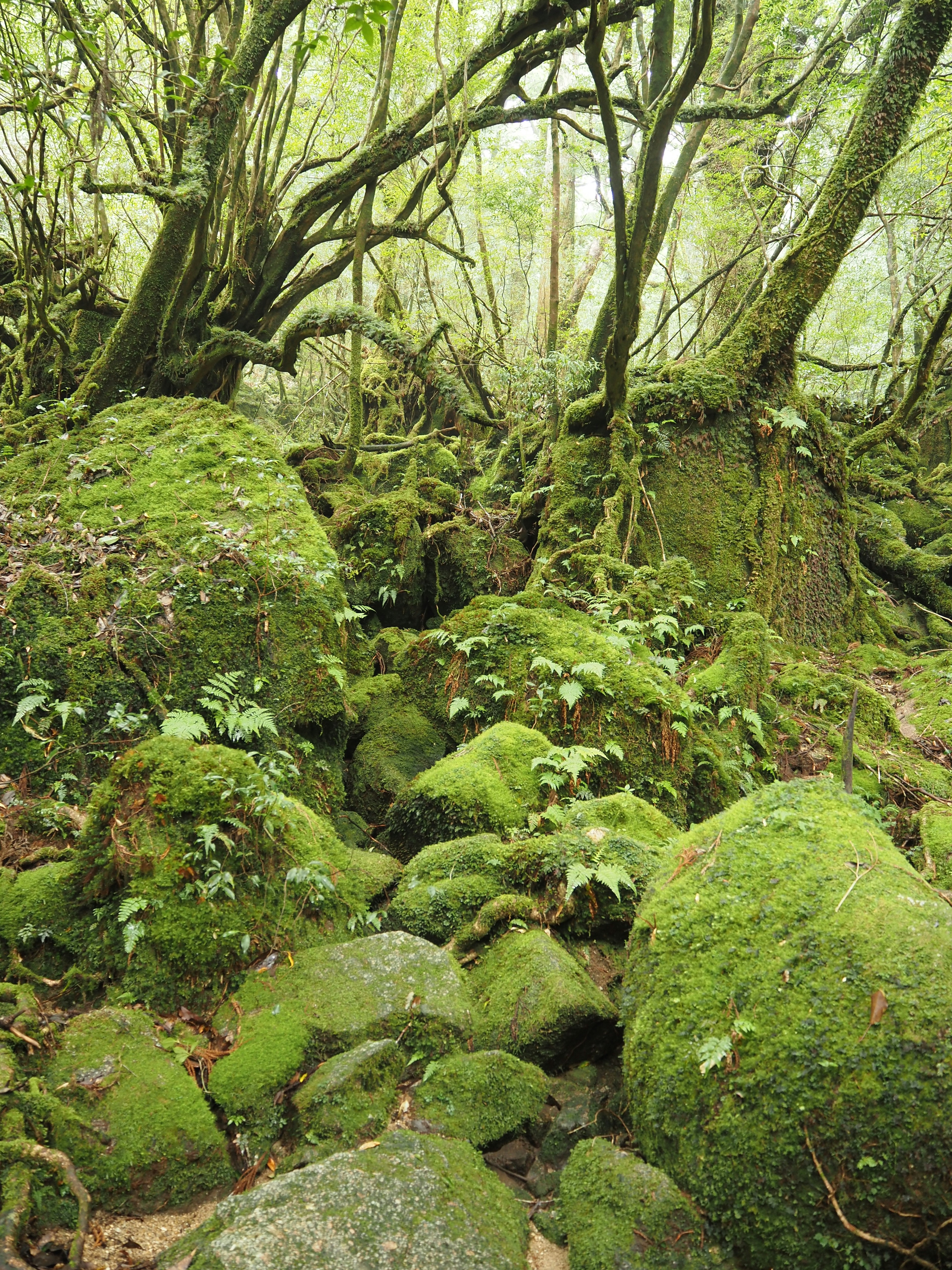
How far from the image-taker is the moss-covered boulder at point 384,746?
6219 mm

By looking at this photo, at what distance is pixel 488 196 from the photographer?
1508 cm

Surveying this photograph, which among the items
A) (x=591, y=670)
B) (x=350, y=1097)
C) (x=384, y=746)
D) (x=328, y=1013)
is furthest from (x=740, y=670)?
(x=350, y=1097)

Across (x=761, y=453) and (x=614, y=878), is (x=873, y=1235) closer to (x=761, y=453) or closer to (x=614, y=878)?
(x=614, y=878)

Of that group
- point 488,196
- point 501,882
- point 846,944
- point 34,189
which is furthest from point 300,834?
point 488,196

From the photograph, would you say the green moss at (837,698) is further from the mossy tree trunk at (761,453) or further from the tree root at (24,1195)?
the tree root at (24,1195)

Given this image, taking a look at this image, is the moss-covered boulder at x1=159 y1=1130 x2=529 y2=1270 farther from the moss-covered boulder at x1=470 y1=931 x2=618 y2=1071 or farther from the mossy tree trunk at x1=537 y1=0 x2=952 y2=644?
the mossy tree trunk at x1=537 y1=0 x2=952 y2=644

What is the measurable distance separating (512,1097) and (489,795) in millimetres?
2167

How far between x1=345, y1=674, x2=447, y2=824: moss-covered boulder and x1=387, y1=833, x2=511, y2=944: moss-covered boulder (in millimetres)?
1172

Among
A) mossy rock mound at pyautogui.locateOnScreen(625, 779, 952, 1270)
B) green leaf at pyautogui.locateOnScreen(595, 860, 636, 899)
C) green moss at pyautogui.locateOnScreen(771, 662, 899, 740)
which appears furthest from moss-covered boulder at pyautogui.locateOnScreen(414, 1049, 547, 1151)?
green moss at pyautogui.locateOnScreen(771, 662, 899, 740)

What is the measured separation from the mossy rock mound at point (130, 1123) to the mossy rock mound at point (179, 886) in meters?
0.41

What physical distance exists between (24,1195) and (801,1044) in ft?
9.02

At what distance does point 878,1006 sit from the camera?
2672 mm

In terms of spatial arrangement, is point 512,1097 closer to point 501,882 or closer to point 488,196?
point 501,882

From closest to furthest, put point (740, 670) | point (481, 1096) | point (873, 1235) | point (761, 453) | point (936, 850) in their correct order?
point (873, 1235)
point (481, 1096)
point (936, 850)
point (740, 670)
point (761, 453)
